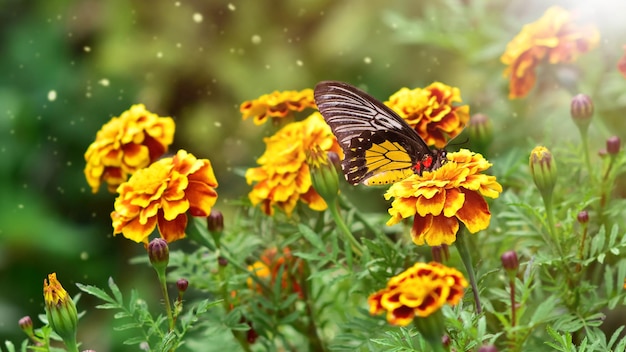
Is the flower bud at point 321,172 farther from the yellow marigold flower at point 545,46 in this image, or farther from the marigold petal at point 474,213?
the yellow marigold flower at point 545,46

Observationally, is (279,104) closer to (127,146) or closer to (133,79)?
(127,146)

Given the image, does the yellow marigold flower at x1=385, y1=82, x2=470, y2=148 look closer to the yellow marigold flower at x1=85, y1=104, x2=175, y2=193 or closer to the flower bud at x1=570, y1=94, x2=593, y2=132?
the flower bud at x1=570, y1=94, x2=593, y2=132

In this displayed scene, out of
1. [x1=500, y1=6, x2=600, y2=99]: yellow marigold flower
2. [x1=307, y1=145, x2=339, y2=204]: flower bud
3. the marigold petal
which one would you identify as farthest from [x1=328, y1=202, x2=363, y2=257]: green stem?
[x1=500, y1=6, x2=600, y2=99]: yellow marigold flower

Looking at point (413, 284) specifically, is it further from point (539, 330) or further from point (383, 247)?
point (539, 330)

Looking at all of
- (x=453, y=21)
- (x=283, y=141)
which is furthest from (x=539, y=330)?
(x=453, y=21)

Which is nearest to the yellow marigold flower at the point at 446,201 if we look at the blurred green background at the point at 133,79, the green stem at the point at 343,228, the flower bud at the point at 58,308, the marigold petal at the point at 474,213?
the marigold petal at the point at 474,213

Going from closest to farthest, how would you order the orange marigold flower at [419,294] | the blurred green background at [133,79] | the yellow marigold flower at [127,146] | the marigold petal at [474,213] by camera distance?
the orange marigold flower at [419,294] → the marigold petal at [474,213] → the yellow marigold flower at [127,146] → the blurred green background at [133,79]

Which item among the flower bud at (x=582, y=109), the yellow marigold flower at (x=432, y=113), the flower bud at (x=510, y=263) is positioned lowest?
the flower bud at (x=510, y=263)
